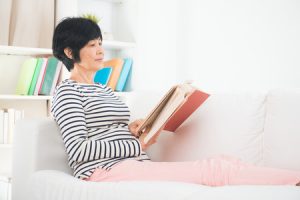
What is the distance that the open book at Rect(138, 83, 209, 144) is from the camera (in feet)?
5.75

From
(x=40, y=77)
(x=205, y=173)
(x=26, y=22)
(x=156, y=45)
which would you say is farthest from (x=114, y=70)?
(x=205, y=173)

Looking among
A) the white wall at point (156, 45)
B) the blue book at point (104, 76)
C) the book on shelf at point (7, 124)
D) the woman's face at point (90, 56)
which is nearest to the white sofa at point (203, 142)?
the woman's face at point (90, 56)

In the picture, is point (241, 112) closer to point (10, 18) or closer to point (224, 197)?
point (224, 197)

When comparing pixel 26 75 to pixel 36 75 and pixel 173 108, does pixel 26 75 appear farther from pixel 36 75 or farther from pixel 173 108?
pixel 173 108

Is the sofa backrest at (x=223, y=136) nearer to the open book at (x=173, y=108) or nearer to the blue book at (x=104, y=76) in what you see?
the open book at (x=173, y=108)

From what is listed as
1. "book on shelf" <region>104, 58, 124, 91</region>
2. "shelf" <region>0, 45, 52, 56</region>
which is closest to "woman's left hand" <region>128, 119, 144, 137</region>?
"shelf" <region>0, 45, 52, 56</region>

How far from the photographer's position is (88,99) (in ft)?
6.08

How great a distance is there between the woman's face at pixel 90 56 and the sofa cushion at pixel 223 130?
1.39ft

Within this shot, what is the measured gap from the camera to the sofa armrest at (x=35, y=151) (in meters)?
1.88

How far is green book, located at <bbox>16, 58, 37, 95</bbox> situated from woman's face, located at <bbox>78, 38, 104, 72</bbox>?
110 cm

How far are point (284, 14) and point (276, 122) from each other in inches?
49.0

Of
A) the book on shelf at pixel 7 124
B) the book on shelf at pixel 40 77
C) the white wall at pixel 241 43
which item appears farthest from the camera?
the book on shelf at pixel 40 77

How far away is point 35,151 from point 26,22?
133 cm

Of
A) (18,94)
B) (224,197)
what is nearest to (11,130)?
(18,94)
